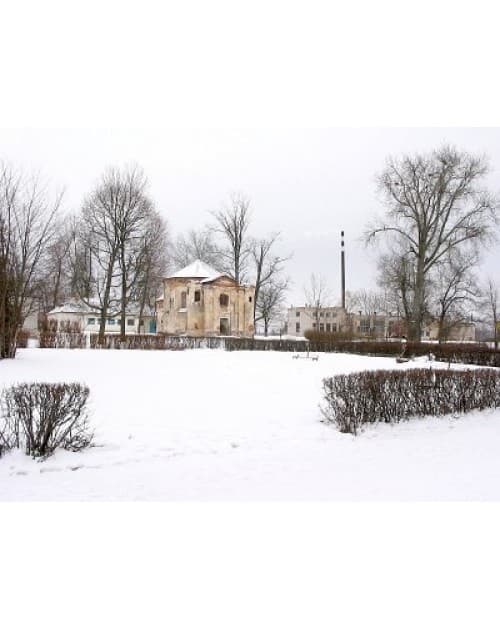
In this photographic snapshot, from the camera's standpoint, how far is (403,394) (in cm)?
809

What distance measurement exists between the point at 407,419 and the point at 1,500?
20.8 ft

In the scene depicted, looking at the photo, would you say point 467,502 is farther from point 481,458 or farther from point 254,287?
point 254,287

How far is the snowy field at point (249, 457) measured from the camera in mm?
4766

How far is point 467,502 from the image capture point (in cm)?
453

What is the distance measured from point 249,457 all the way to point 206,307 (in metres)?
38.0

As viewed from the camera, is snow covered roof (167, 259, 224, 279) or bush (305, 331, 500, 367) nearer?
bush (305, 331, 500, 367)

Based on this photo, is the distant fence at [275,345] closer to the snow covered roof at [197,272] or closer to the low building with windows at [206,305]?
the low building with windows at [206,305]

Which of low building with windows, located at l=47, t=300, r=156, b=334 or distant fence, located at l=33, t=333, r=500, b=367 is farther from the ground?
low building with windows, located at l=47, t=300, r=156, b=334

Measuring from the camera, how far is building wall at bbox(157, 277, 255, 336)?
1721 inches

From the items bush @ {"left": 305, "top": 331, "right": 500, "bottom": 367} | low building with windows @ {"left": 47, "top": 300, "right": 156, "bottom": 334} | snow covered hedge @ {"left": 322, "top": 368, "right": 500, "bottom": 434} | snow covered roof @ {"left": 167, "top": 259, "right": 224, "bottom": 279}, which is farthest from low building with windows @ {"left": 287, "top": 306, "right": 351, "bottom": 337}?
snow covered hedge @ {"left": 322, "top": 368, "right": 500, "bottom": 434}

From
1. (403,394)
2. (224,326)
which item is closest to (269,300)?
(224,326)

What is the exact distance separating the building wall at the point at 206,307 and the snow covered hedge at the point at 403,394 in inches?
1391

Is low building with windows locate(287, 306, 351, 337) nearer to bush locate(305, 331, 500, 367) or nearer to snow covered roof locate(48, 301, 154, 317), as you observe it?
snow covered roof locate(48, 301, 154, 317)

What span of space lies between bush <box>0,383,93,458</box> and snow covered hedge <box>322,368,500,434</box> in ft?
13.5
